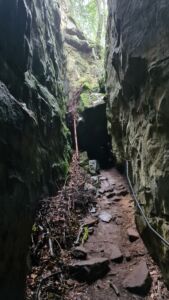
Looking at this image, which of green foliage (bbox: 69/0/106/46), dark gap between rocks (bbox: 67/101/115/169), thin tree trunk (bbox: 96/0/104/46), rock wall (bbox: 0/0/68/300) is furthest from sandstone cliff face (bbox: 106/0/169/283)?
green foliage (bbox: 69/0/106/46)

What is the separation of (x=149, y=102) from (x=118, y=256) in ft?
9.64

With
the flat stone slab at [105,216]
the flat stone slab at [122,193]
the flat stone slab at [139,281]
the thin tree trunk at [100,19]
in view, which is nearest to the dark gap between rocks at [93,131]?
the flat stone slab at [122,193]

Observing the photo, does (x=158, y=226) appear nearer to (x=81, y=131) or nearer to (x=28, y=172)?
(x=28, y=172)

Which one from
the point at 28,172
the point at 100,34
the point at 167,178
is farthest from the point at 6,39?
the point at 100,34

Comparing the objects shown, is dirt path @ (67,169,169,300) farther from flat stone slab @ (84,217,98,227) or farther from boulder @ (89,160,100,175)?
boulder @ (89,160,100,175)

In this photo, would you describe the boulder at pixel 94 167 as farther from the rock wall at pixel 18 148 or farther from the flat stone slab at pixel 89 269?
the flat stone slab at pixel 89 269

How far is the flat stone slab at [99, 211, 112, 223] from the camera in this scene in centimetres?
668

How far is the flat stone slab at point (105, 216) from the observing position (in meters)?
6.68

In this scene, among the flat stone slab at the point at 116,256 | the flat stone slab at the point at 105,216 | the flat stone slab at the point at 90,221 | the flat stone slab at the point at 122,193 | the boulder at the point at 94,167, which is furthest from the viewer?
the boulder at the point at 94,167

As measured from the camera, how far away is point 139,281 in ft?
14.6

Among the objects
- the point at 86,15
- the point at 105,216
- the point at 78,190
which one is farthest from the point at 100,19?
the point at 105,216

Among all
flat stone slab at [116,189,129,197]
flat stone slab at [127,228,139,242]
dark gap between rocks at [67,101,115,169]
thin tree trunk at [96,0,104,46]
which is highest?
thin tree trunk at [96,0,104,46]

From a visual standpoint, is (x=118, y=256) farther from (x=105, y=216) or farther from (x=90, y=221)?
(x=105, y=216)

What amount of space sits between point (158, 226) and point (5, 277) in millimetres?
2460
